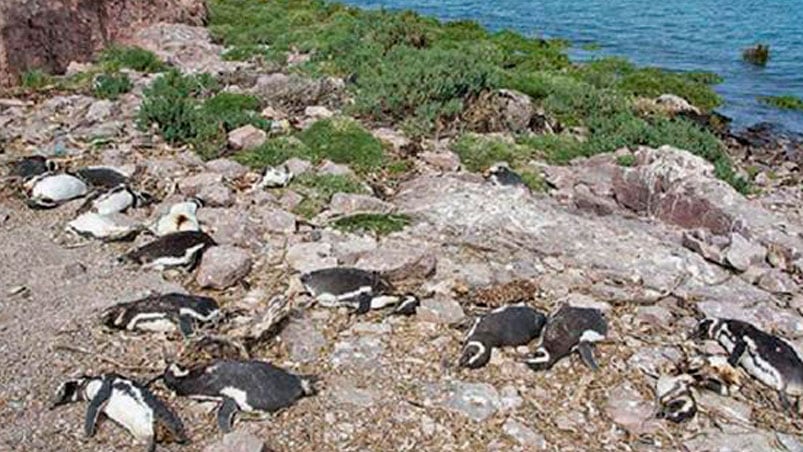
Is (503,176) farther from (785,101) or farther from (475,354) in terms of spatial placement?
(785,101)

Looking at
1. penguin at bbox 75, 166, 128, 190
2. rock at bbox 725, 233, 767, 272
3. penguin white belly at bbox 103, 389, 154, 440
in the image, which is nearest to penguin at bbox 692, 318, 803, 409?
rock at bbox 725, 233, 767, 272

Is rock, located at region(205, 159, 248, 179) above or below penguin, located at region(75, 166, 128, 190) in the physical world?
below

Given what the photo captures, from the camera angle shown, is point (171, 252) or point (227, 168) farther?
point (227, 168)

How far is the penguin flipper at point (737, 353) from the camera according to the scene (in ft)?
19.2

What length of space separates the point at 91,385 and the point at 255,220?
121 inches

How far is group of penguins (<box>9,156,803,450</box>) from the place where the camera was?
4.97 metres

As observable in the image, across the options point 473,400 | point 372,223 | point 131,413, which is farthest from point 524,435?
point 372,223

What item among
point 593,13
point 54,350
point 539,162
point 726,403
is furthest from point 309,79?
point 593,13

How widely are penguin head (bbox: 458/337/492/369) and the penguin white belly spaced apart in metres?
2.15

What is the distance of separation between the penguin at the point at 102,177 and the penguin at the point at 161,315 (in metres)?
2.66

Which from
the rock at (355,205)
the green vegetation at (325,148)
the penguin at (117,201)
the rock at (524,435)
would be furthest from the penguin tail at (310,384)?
the green vegetation at (325,148)

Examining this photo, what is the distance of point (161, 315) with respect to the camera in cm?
592

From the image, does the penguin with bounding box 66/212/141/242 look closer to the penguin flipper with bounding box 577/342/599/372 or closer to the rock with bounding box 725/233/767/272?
the penguin flipper with bounding box 577/342/599/372

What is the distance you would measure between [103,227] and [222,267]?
5.05ft
